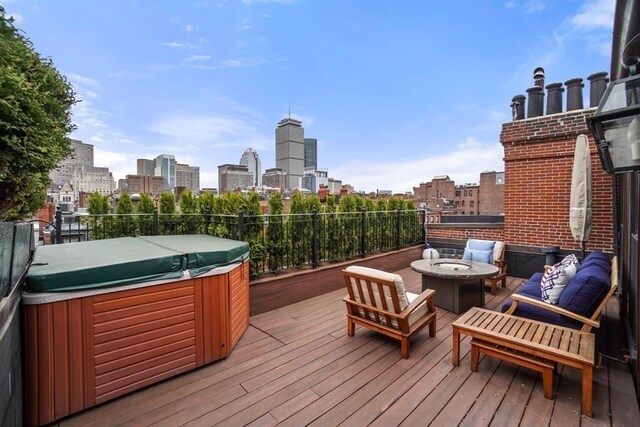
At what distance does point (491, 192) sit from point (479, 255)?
139ft

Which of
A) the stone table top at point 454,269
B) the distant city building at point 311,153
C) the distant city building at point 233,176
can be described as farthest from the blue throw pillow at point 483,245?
the distant city building at point 311,153

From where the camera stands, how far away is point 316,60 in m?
10.7

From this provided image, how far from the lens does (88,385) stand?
206 centimetres

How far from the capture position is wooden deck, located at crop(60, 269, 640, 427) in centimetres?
196

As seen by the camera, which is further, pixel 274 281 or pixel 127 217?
pixel 127 217

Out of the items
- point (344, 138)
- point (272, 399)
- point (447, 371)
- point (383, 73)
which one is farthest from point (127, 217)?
point (344, 138)

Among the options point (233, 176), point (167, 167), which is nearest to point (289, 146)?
point (233, 176)

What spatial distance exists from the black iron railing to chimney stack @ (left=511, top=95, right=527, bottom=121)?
3616mm

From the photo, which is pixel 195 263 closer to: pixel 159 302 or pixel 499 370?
pixel 159 302

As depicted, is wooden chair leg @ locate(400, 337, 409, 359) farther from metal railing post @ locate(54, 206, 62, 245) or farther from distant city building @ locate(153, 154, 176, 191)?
distant city building @ locate(153, 154, 176, 191)

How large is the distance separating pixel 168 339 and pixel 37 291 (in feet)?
3.32

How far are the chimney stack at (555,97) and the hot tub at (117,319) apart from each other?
673 cm

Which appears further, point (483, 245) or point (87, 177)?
point (87, 177)

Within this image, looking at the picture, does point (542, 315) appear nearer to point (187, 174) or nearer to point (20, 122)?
point (20, 122)
